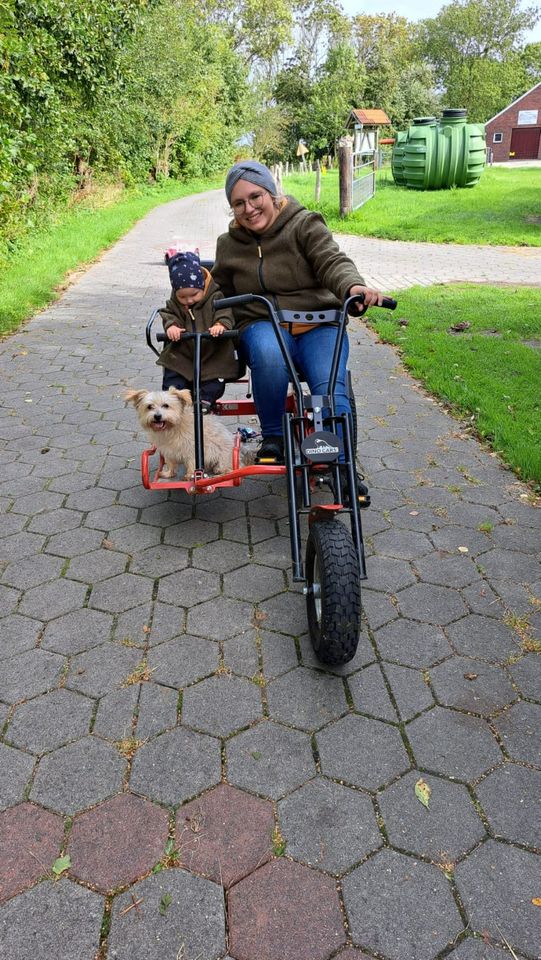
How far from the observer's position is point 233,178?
11.7 ft

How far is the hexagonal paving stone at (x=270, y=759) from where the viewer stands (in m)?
2.25

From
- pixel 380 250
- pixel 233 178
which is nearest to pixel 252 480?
pixel 233 178

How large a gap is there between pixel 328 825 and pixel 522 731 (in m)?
0.85

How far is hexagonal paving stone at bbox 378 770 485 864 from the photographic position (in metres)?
2.03

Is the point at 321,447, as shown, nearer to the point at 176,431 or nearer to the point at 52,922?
the point at 176,431

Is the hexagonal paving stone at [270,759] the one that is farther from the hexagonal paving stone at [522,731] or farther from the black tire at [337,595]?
the hexagonal paving stone at [522,731]

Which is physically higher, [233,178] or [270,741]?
[233,178]

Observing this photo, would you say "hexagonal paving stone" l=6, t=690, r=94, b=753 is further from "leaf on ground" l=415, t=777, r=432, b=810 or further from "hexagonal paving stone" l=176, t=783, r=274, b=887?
"leaf on ground" l=415, t=777, r=432, b=810

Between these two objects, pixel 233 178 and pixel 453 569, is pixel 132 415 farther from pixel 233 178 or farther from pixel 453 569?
pixel 453 569

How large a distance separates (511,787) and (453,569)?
1.38 meters

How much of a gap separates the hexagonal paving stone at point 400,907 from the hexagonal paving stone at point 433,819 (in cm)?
6

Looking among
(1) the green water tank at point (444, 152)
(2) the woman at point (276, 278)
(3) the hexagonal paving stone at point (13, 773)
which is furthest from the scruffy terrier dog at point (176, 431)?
(1) the green water tank at point (444, 152)

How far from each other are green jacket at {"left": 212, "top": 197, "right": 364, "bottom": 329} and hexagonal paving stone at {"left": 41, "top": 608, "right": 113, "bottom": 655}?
6.18 feet

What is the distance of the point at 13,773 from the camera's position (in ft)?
7.58
